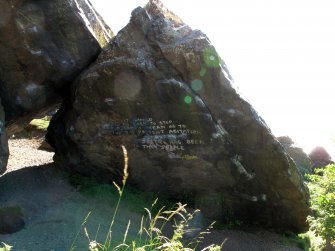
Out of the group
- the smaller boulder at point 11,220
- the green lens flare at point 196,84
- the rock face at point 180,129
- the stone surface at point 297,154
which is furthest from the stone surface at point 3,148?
the stone surface at point 297,154

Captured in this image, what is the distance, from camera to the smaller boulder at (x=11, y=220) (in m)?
9.02

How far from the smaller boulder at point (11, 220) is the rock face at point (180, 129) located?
3.01m

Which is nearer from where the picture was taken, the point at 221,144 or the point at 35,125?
the point at 221,144

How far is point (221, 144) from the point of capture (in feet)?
36.5

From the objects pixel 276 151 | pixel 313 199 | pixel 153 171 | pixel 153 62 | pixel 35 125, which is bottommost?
pixel 35 125

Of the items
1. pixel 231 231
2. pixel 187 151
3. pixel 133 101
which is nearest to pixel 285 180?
pixel 231 231

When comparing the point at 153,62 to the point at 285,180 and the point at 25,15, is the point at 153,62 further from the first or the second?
the point at 285,180

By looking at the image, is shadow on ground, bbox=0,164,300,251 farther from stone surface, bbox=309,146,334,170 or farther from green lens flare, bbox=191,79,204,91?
stone surface, bbox=309,146,334,170

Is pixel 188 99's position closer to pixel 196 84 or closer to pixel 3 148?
pixel 196 84

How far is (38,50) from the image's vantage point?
36.3 ft

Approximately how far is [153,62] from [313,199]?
6.01m

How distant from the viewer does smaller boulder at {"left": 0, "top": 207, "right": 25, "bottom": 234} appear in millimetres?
9023

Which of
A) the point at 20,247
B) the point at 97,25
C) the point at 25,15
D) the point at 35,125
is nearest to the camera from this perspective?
the point at 20,247

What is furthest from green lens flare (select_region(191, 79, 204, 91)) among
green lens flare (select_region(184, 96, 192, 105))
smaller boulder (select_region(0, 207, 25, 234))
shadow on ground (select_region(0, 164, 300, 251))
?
smaller boulder (select_region(0, 207, 25, 234))
